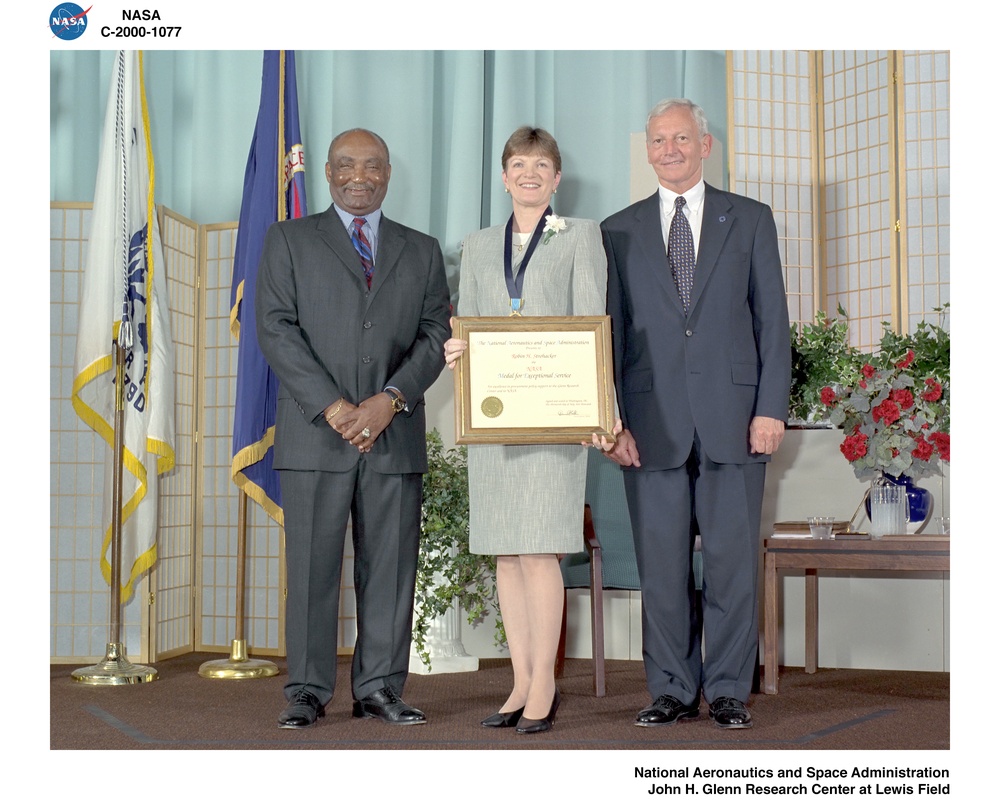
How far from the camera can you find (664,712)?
128 inches

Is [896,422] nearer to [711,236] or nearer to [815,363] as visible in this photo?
[815,363]

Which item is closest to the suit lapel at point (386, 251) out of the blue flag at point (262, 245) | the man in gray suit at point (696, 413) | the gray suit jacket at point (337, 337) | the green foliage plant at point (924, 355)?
the gray suit jacket at point (337, 337)

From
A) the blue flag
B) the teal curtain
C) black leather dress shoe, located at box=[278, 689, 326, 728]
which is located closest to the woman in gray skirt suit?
black leather dress shoe, located at box=[278, 689, 326, 728]

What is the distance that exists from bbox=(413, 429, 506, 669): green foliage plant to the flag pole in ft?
3.48

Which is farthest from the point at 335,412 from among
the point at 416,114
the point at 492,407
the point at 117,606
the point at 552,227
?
the point at 416,114

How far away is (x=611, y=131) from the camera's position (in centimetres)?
567

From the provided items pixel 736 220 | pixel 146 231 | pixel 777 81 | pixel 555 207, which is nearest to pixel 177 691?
pixel 146 231

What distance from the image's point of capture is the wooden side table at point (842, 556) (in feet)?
12.4

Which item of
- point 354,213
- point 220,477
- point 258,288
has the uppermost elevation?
point 354,213

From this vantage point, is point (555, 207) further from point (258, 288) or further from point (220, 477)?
point (258, 288)

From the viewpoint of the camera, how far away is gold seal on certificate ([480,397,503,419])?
309 centimetres

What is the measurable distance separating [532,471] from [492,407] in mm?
224

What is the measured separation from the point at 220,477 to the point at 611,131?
2.59 meters

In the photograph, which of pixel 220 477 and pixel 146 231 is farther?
pixel 220 477
